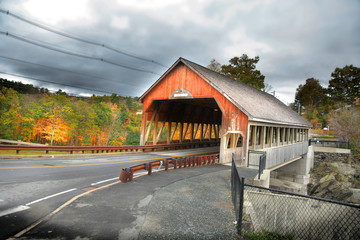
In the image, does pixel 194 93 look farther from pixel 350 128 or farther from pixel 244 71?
pixel 244 71

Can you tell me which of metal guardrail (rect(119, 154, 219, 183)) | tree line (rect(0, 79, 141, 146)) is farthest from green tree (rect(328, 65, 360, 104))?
metal guardrail (rect(119, 154, 219, 183))

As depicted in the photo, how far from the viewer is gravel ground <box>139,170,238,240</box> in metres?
5.52

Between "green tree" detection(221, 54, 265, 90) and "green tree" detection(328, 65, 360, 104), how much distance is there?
24.4 metres

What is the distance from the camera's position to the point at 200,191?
9219 millimetres

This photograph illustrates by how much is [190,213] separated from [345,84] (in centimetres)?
7598

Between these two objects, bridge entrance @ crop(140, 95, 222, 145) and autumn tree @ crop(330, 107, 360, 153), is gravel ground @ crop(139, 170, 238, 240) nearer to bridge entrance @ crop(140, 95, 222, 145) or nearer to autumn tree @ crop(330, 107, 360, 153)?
bridge entrance @ crop(140, 95, 222, 145)

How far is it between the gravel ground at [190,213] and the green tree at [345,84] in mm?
70806

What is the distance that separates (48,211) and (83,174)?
4989 mm

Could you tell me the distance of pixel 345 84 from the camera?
65188 millimetres

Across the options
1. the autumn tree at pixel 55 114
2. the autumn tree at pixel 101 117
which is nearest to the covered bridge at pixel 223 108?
the autumn tree at pixel 55 114

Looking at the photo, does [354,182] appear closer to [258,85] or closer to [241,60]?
[258,85]

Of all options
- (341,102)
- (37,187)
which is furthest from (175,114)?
(341,102)

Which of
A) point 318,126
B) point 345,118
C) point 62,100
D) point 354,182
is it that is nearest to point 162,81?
point 62,100

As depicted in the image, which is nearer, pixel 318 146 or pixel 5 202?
pixel 5 202
